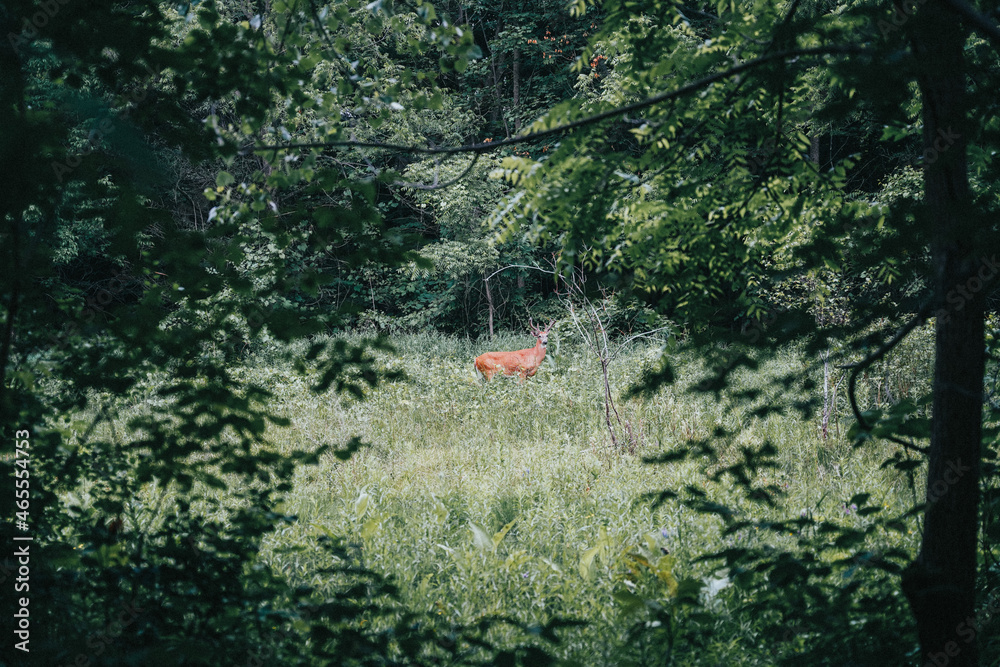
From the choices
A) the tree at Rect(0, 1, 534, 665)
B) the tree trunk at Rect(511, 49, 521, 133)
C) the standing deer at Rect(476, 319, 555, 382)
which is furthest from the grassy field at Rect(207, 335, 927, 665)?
the tree trunk at Rect(511, 49, 521, 133)

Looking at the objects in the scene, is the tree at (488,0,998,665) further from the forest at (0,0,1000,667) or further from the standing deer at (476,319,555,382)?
the standing deer at (476,319,555,382)

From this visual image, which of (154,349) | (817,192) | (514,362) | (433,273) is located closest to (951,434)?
(817,192)

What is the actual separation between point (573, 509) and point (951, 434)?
2797 mm

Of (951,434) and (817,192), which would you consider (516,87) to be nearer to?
(817,192)

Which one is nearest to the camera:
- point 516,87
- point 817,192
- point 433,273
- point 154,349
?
point 154,349

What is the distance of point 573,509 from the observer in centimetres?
452

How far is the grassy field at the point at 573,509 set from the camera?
280 cm

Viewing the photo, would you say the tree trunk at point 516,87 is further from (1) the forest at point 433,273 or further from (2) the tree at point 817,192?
(2) the tree at point 817,192

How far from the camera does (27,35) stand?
4.99ft

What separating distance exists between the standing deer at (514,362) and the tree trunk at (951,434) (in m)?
7.11

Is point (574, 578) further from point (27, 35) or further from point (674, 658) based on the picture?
point (27, 35)

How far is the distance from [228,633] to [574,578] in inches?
Answer: 80.8

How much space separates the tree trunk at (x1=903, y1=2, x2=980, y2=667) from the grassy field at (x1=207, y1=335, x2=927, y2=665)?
0.60 ft

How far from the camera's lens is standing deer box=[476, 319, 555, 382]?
919 centimetres
